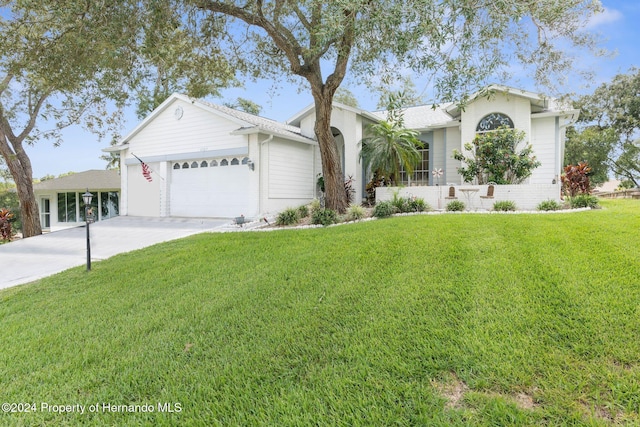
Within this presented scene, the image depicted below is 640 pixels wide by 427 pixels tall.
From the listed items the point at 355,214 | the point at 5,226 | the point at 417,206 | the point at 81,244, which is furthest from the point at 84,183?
the point at 417,206

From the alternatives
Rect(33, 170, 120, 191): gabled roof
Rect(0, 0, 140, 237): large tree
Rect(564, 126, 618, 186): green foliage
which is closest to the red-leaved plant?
Rect(33, 170, 120, 191): gabled roof

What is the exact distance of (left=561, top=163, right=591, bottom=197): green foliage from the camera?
1352 cm

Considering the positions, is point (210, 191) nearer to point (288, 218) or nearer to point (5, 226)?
point (288, 218)

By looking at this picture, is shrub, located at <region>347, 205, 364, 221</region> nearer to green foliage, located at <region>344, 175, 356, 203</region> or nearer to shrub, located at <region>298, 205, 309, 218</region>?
shrub, located at <region>298, 205, 309, 218</region>

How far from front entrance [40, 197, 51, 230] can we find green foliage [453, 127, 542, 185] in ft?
92.3

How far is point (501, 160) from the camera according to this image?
11953 mm

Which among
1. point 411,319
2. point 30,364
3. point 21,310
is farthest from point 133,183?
point 411,319

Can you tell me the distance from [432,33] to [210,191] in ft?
35.8

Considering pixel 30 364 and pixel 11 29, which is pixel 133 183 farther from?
pixel 30 364

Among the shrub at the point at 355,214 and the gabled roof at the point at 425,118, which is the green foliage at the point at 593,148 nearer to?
the gabled roof at the point at 425,118

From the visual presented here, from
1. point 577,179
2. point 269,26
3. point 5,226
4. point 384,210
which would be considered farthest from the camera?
point 5,226

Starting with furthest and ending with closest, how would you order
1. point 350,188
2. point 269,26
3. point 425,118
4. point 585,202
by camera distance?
point 425,118
point 350,188
point 585,202
point 269,26

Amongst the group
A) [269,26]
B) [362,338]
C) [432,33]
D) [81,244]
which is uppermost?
[269,26]

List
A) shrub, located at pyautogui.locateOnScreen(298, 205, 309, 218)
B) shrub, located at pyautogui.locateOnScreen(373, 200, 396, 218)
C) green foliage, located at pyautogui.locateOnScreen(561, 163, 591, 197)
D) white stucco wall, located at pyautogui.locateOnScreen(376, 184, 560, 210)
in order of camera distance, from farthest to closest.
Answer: green foliage, located at pyautogui.locateOnScreen(561, 163, 591, 197) → shrub, located at pyautogui.locateOnScreen(298, 205, 309, 218) → white stucco wall, located at pyautogui.locateOnScreen(376, 184, 560, 210) → shrub, located at pyautogui.locateOnScreen(373, 200, 396, 218)
